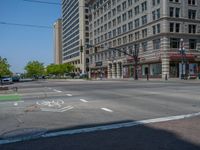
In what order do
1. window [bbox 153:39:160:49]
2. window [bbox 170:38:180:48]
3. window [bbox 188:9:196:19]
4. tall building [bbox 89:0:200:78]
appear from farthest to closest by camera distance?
window [bbox 188:9:196:19], window [bbox 153:39:160:49], window [bbox 170:38:180:48], tall building [bbox 89:0:200:78]

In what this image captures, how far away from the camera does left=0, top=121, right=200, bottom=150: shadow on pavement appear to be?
6.08 metres

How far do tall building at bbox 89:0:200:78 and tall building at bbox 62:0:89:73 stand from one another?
38.9 m

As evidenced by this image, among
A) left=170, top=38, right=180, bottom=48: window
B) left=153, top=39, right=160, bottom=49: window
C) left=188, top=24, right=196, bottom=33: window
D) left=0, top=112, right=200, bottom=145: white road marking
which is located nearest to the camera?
left=0, top=112, right=200, bottom=145: white road marking

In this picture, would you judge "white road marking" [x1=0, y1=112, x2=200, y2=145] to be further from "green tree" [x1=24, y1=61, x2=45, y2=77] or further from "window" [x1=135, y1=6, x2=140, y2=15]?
"green tree" [x1=24, y1=61, x2=45, y2=77]

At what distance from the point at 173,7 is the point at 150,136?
53550 mm

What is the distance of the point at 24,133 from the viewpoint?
7.61 m

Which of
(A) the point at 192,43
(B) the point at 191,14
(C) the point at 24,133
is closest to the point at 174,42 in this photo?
(A) the point at 192,43

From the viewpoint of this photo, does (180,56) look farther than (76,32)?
No

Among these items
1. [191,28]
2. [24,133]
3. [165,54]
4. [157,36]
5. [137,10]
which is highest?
[137,10]

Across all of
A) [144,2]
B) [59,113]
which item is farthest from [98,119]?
[144,2]

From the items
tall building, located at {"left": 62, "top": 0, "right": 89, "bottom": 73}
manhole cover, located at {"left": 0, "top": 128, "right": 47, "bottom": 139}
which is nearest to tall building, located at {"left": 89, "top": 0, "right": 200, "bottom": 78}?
tall building, located at {"left": 62, "top": 0, "right": 89, "bottom": 73}

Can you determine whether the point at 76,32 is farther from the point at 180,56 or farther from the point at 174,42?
the point at 180,56

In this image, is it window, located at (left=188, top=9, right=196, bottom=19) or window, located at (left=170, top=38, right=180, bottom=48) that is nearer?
window, located at (left=170, top=38, right=180, bottom=48)

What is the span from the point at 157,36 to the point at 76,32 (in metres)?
83.1
